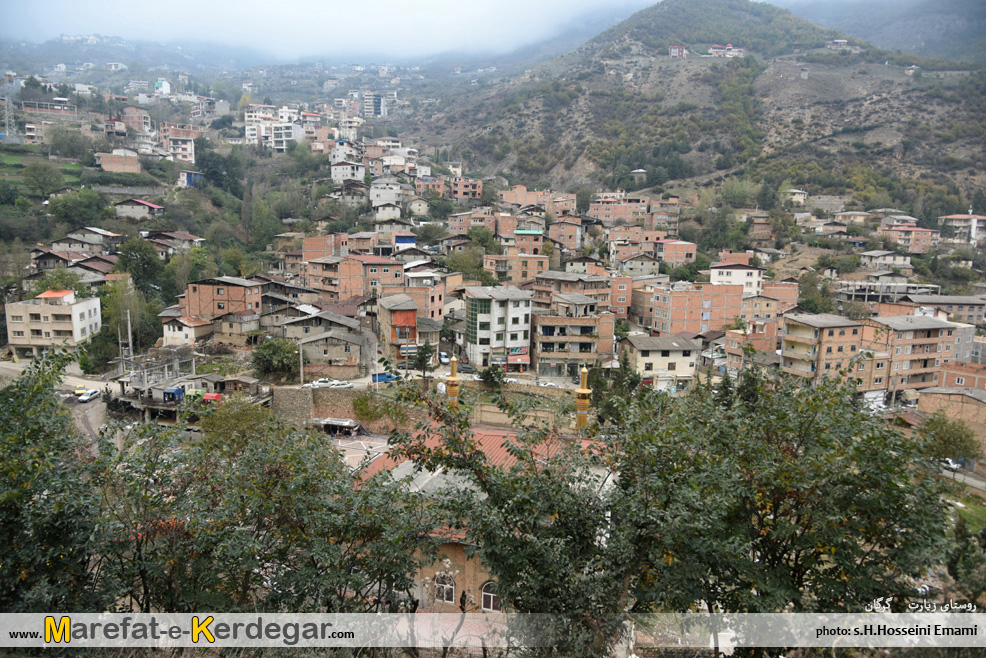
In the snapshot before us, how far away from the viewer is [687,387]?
65.3ft

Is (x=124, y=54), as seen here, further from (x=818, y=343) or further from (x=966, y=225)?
(x=818, y=343)

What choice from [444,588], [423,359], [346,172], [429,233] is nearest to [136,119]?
[346,172]

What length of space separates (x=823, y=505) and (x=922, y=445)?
79 cm

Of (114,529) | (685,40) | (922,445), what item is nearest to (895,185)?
(685,40)

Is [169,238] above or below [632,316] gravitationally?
above

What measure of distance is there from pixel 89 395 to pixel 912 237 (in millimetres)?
40262

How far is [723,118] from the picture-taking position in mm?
56469

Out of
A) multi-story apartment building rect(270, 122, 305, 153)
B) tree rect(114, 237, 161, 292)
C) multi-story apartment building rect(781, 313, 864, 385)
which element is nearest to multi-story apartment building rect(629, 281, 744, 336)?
multi-story apartment building rect(781, 313, 864, 385)

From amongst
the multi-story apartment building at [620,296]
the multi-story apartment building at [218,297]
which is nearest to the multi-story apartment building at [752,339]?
the multi-story apartment building at [620,296]

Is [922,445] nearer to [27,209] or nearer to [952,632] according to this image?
[952,632]

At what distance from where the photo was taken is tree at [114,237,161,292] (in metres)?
23.7

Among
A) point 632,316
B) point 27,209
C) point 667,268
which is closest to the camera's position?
point 632,316

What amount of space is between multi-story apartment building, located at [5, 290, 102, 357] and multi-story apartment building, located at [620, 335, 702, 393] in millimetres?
18400

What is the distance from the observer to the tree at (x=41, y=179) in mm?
30172
